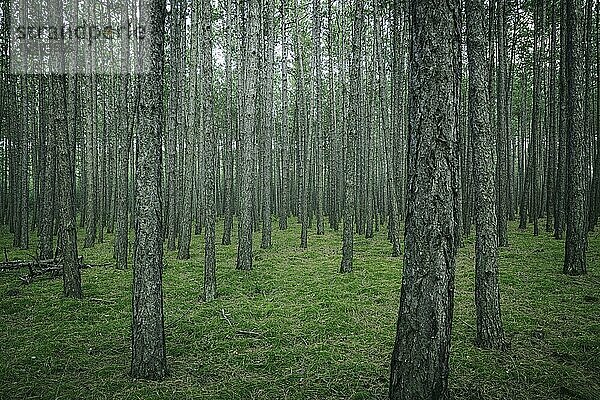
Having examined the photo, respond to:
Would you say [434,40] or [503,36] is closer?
[434,40]

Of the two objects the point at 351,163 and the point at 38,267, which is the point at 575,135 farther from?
the point at 38,267

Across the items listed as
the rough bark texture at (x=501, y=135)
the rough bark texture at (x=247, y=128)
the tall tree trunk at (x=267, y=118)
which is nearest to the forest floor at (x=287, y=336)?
the rough bark texture at (x=247, y=128)

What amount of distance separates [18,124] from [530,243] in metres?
17.1

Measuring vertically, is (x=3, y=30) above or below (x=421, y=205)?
above

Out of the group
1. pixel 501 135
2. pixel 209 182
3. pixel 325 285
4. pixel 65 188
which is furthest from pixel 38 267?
pixel 501 135

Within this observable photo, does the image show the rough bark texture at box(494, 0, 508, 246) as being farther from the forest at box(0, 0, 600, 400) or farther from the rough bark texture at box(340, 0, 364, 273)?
the rough bark texture at box(340, 0, 364, 273)

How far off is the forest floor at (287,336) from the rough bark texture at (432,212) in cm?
77

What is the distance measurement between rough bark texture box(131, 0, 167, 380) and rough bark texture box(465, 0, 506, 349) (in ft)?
10.6

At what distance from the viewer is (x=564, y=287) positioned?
711 cm

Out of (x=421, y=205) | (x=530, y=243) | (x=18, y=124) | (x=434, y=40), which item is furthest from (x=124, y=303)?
(x=18, y=124)

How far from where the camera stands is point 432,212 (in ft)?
10.3

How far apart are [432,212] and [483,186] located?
1.75 m

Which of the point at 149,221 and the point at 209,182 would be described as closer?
the point at 149,221

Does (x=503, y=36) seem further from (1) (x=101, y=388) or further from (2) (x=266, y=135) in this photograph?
(1) (x=101, y=388)
